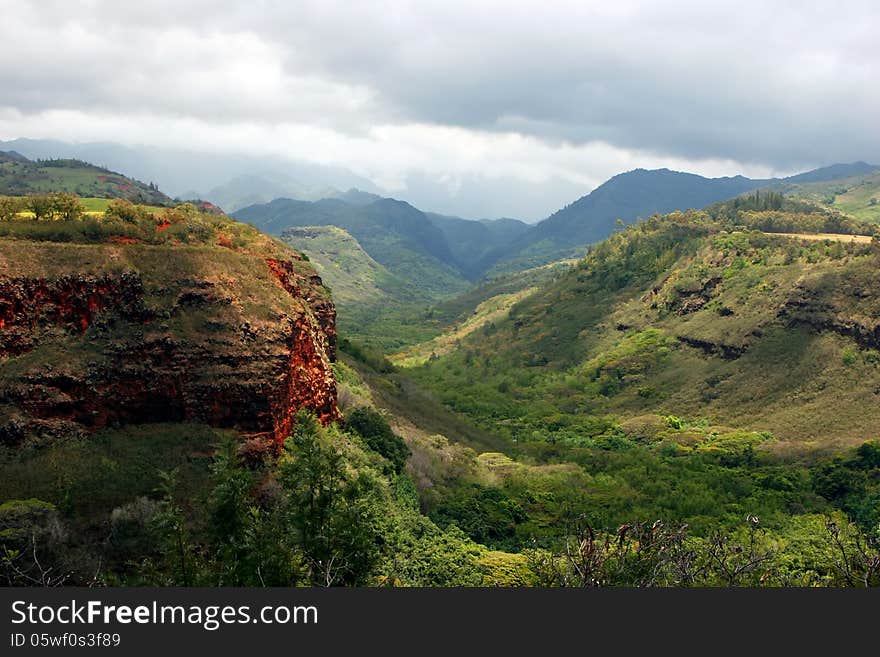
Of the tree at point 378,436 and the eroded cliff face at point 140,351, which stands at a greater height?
the eroded cliff face at point 140,351

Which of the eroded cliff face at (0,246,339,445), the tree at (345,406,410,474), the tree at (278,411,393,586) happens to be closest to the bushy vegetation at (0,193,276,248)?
the eroded cliff face at (0,246,339,445)

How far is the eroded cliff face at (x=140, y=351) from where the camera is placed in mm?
36250

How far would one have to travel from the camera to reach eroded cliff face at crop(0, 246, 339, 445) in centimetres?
3625

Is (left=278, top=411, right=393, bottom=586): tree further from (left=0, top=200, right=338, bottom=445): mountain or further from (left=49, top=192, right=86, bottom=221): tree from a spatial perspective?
(left=49, top=192, right=86, bottom=221): tree

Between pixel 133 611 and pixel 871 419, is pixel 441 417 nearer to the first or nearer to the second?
pixel 871 419

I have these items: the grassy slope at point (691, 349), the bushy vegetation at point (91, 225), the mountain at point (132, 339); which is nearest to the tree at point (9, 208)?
the bushy vegetation at point (91, 225)

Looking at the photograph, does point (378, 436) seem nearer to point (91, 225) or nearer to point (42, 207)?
point (91, 225)

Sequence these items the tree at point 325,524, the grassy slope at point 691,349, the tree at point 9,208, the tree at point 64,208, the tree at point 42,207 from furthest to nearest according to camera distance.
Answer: the grassy slope at point 691,349 < the tree at point 64,208 < the tree at point 42,207 < the tree at point 9,208 < the tree at point 325,524

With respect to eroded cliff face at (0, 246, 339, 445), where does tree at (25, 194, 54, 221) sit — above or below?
above

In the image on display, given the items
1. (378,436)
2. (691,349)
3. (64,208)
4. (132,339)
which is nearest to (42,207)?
(64,208)

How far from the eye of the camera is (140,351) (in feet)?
128

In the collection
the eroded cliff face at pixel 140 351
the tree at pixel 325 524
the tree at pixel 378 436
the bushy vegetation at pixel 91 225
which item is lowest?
the tree at pixel 378 436

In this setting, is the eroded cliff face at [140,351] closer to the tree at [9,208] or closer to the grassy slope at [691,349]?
the tree at [9,208]

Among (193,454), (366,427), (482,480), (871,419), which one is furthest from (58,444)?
(871,419)
